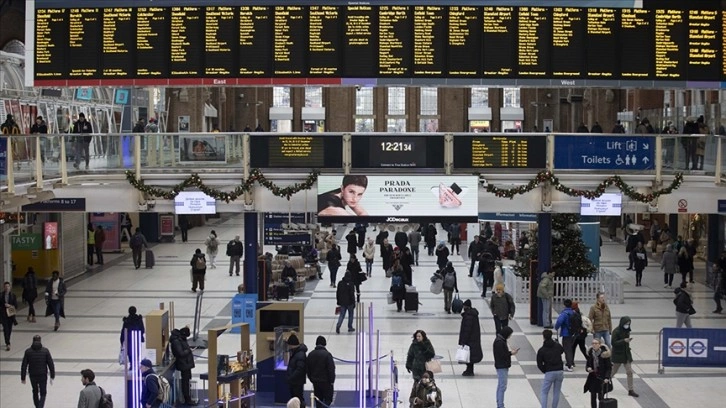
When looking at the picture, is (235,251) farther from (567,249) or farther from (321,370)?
(321,370)

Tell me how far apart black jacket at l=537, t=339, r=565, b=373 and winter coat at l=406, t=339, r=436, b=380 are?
182 centimetres

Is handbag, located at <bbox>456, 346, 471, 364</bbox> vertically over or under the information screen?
under

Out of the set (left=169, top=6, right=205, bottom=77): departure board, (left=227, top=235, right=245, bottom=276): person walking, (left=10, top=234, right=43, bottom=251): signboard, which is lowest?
(left=227, top=235, right=245, bottom=276): person walking

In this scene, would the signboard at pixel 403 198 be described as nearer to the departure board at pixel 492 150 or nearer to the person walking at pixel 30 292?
the departure board at pixel 492 150

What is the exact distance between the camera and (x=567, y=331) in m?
23.7

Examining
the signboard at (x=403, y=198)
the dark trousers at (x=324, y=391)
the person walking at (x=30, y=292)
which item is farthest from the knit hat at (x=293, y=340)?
the person walking at (x=30, y=292)

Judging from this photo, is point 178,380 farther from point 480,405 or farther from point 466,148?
point 466,148

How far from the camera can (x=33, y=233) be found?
36.9 m

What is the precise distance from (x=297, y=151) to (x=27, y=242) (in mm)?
12882

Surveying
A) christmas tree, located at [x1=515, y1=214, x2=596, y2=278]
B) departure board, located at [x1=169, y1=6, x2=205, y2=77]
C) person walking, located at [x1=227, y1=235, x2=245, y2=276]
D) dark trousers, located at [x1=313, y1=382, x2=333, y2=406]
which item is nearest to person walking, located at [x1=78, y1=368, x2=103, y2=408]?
dark trousers, located at [x1=313, y1=382, x2=333, y2=406]

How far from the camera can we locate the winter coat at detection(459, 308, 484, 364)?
22.9 metres

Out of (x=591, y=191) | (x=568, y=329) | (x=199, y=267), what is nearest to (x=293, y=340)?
(x=568, y=329)

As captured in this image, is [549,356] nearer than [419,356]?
Yes

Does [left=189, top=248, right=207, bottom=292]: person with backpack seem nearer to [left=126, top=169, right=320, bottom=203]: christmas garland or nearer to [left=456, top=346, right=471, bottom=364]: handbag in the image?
[left=126, top=169, right=320, bottom=203]: christmas garland
